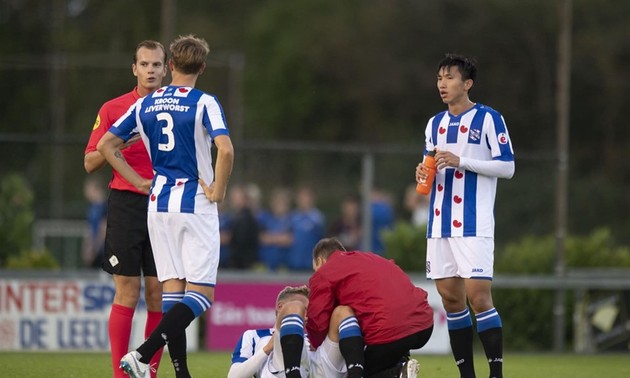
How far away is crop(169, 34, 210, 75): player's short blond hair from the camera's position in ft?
25.1

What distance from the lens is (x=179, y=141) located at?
7582mm

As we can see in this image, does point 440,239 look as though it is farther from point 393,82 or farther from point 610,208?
point 393,82

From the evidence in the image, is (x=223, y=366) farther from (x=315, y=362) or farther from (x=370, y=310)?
(x=370, y=310)

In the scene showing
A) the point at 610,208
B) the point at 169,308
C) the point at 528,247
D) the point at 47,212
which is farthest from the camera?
the point at 610,208

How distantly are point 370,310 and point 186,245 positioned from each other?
1.17 meters

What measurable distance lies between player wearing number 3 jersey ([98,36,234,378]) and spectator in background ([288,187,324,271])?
775 cm

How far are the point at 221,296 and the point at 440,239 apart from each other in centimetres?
643

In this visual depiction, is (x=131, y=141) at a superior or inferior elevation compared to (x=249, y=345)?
superior

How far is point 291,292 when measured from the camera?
7906 millimetres

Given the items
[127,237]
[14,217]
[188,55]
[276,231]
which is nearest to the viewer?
[188,55]

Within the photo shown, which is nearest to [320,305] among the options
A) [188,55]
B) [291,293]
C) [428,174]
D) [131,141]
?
[291,293]

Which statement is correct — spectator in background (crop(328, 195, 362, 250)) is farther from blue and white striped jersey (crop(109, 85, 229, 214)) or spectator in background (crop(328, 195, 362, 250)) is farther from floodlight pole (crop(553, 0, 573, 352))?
blue and white striped jersey (crop(109, 85, 229, 214))

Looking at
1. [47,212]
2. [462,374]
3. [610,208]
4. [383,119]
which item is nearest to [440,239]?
[462,374]

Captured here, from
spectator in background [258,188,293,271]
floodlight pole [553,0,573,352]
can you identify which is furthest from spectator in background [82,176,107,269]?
floodlight pole [553,0,573,352]
